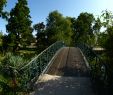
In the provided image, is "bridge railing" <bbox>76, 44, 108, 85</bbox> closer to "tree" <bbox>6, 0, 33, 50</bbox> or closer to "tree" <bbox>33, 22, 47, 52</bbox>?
"tree" <bbox>6, 0, 33, 50</bbox>

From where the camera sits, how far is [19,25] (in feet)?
193

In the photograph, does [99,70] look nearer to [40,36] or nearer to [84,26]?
[40,36]

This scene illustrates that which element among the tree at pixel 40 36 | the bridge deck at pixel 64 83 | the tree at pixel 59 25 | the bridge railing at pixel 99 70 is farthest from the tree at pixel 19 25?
the bridge railing at pixel 99 70

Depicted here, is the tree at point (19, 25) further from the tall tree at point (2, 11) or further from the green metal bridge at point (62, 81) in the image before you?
the green metal bridge at point (62, 81)

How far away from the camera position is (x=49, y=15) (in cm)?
8106

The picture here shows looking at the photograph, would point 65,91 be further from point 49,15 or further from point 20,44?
point 49,15

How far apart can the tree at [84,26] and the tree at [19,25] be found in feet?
105

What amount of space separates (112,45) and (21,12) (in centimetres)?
4424

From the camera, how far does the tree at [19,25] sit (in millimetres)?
57906

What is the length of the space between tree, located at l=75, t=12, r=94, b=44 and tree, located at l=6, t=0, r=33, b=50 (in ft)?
105

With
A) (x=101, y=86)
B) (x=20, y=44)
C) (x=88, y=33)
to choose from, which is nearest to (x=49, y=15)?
(x=88, y=33)

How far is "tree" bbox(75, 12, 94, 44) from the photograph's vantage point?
90.5 m

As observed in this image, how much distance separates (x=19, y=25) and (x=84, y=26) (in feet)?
118

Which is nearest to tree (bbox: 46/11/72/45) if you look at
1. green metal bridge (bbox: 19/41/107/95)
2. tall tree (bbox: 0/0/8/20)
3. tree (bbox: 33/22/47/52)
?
tree (bbox: 33/22/47/52)
